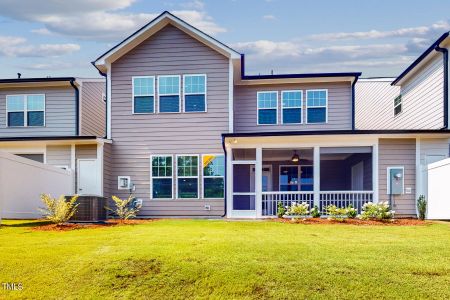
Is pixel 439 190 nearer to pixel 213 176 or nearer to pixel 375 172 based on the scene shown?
pixel 375 172

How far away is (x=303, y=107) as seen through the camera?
23.4m

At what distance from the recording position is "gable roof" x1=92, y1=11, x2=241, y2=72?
21172mm

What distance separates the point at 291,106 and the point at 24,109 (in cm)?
1225

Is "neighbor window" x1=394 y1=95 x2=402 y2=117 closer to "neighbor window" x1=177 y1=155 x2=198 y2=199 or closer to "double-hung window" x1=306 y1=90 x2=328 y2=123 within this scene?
"double-hung window" x1=306 y1=90 x2=328 y2=123

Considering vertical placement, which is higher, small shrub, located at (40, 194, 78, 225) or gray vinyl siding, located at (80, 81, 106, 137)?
gray vinyl siding, located at (80, 81, 106, 137)

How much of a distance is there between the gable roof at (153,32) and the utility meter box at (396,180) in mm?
7326

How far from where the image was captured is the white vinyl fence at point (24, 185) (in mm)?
16266

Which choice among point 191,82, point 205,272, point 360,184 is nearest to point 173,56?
point 191,82

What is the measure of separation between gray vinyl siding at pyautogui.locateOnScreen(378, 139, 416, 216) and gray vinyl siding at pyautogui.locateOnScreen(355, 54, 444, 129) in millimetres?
1796

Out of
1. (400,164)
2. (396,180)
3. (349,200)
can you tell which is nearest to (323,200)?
(349,200)

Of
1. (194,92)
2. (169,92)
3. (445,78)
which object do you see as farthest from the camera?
(169,92)

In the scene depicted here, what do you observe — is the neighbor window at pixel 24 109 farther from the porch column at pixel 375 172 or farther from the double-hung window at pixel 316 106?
the porch column at pixel 375 172

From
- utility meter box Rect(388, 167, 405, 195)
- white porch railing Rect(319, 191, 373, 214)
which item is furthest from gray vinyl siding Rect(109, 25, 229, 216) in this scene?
utility meter box Rect(388, 167, 405, 195)

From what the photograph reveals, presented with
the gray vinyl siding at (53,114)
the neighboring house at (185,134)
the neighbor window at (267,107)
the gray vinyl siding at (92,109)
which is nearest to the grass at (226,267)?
the neighboring house at (185,134)
